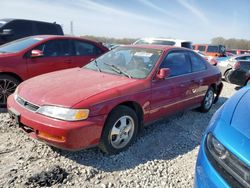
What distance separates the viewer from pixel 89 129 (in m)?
2.87

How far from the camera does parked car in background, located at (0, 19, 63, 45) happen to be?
7.75 m

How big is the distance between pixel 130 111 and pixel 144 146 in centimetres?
66

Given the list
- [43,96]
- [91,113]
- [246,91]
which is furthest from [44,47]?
[246,91]

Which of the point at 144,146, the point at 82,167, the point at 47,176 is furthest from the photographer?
the point at 144,146

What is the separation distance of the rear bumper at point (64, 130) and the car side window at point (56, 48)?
110 inches

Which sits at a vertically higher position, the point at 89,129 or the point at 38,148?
the point at 89,129

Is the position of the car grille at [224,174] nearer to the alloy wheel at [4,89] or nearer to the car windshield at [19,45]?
the alloy wheel at [4,89]

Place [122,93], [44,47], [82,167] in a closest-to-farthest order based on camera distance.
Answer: [82,167]
[122,93]
[44,47]

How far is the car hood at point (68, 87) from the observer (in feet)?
9.71

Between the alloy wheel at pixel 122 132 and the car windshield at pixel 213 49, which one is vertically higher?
the alloy wheel at pixel 122 132

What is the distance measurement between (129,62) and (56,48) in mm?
2431

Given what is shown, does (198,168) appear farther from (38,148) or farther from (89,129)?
(38,148)

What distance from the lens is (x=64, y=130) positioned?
8.97 ft

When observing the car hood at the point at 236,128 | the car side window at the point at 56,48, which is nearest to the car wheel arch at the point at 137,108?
the car hood at the point at 236,128
